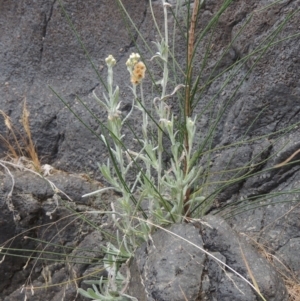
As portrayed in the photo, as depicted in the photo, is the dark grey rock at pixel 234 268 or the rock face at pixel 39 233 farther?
the rock face at pixel 39 233

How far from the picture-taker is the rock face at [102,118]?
7.29 feet

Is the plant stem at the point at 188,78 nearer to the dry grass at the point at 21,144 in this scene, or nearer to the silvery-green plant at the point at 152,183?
the silvery-green plant at the point at 152,183

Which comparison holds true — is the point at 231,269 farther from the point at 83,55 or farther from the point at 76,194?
the point at 83,55

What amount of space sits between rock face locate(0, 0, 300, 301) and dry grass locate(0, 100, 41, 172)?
27mm

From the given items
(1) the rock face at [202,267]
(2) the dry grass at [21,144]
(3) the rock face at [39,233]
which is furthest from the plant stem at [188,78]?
(2) the dry grass at [21,144]

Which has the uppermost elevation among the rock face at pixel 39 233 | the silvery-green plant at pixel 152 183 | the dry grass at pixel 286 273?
the silvery-green plant at pixel 152 183

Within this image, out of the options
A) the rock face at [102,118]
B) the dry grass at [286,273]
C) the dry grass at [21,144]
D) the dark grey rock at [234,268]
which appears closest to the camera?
the dark grey rock at [234,268]

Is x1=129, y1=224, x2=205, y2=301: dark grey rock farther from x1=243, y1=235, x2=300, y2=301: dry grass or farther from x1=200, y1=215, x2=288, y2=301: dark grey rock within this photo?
x1=243, y1=235, x2=300, y2=301: dry grass

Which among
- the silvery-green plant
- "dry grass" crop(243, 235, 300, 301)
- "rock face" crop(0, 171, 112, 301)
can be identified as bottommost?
"dry grass" crop(243, 235, 300, 301)

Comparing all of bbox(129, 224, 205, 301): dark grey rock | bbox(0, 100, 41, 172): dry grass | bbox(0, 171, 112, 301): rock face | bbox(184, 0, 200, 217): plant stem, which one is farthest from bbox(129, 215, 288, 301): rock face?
bbox(0, 100, 41, 172): dry grass

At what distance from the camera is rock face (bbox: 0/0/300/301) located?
2.22m

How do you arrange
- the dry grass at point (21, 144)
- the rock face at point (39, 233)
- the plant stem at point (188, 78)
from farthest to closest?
1. the dry grass at point (21, 144)
2. the rock face at point (39, 233)
3. the plant stem at point (188, 78)

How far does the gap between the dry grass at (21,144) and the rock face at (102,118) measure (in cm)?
3

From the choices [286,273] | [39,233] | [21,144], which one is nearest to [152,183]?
[286,273]
